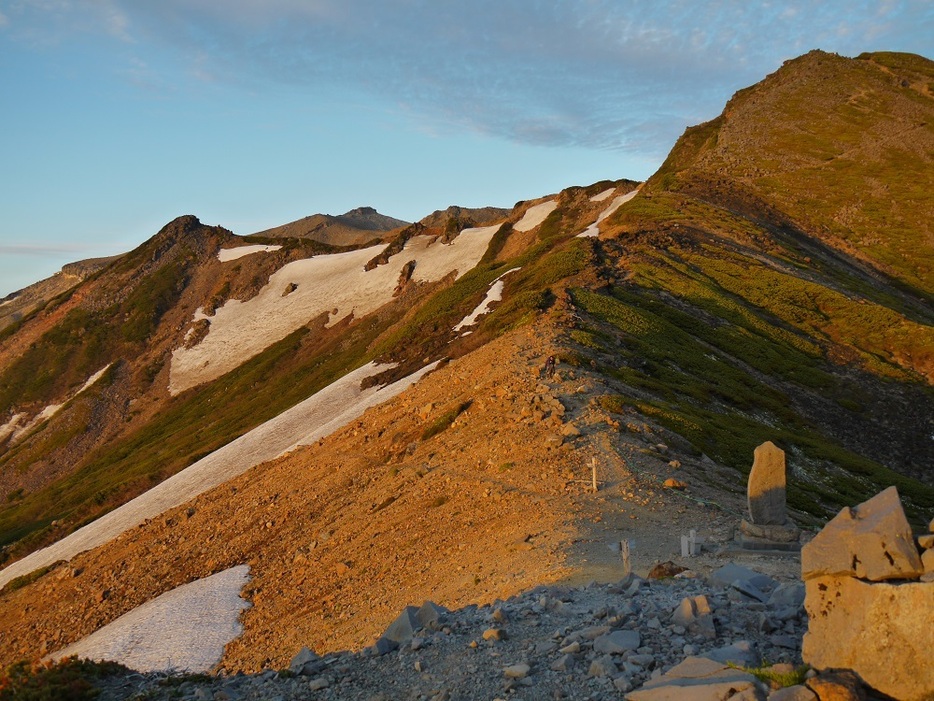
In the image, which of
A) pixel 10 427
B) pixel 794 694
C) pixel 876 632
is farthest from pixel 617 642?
pixel 10 427

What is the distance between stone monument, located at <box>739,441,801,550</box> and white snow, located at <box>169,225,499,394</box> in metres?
83.0

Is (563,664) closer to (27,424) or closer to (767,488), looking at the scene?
(767,488)

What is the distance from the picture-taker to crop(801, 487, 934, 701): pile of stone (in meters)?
10.3

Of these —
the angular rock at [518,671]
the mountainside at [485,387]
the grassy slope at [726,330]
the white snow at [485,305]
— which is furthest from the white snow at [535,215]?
the angular rock at [518,671]

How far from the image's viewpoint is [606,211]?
10969 cm

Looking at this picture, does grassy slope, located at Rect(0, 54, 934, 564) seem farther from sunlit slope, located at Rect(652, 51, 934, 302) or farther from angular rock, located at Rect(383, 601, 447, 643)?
angular rock, located at Rect(383, 601, 447, 643)

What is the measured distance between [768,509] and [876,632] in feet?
43.7

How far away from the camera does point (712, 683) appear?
37.0ft

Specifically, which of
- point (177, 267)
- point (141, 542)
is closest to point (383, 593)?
point (141, 542)

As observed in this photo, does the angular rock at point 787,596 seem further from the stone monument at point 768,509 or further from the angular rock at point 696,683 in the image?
the stone monument at point 768,509

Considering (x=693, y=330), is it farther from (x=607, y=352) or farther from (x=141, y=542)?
(x=141, y=542)

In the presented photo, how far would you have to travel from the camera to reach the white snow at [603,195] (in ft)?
398

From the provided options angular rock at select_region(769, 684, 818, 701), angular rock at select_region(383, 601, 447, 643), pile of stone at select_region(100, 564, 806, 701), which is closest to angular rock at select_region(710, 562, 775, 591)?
pile of stone at select_region(100, 564, 806, 701)

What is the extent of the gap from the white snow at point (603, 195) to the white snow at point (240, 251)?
176 ft
